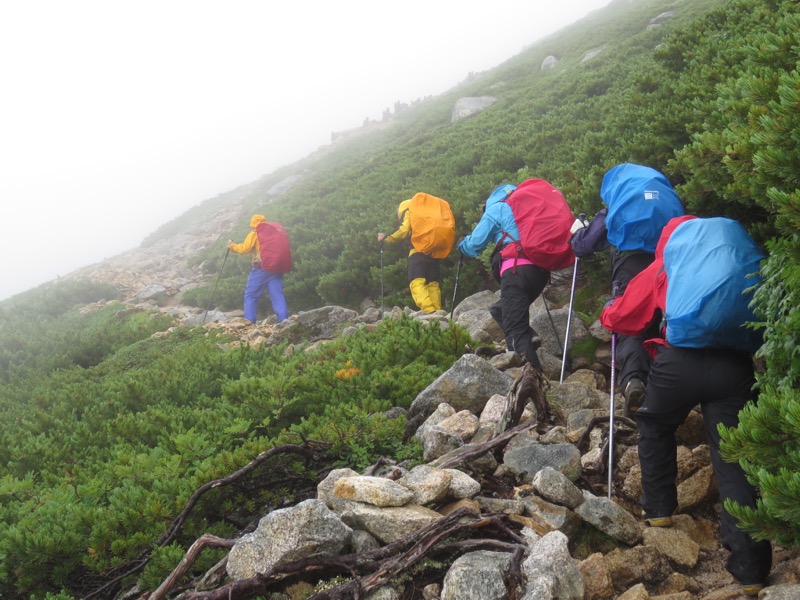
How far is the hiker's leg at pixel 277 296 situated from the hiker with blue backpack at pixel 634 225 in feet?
30.2

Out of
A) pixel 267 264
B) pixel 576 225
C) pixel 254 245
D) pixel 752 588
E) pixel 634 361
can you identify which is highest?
pixel 254 245

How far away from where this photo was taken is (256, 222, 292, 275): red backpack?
44.7ft

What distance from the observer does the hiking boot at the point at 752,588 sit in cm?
323

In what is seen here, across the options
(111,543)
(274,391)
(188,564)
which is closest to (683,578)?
(188,564)

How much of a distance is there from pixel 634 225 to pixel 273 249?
382 inches

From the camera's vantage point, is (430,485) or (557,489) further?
(557,489)

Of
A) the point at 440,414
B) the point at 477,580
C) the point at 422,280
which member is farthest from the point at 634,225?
the point at 422,280

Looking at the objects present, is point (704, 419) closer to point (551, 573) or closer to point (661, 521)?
point (661, 521)

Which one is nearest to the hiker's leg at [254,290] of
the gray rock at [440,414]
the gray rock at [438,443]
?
the gray rock at [440,414]

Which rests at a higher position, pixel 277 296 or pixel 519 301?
pixel 277 296

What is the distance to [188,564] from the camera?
3420 mm

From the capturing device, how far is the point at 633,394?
5184 millimetres

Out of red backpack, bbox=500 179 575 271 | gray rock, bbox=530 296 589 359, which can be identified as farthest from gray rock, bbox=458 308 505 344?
red backpack, bbox=500 179 575 271

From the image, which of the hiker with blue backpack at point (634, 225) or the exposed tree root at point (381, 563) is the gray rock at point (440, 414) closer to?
the hiker with blue backpack at point (634, 225)
